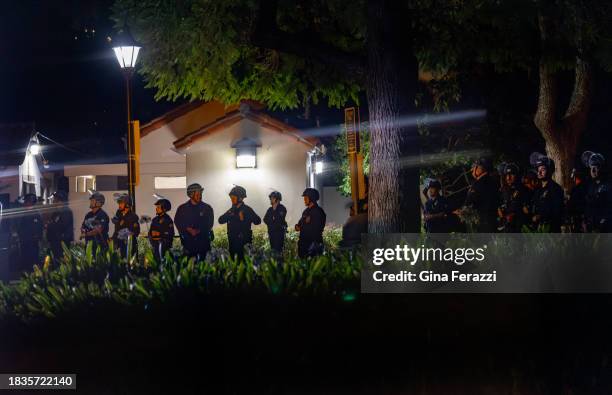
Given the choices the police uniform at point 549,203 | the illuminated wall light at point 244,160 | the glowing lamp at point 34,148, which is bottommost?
the police uniform at point 549,203

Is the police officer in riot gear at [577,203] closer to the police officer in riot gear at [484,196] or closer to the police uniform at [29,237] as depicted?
the police officer in riot gear at [484,196]

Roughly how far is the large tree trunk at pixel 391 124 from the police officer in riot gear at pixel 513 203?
333cm

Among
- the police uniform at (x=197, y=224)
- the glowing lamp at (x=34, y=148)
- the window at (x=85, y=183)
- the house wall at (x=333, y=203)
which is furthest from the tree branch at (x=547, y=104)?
the glowing lamp at (x=34, y=148)

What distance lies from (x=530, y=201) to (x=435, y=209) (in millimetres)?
1487

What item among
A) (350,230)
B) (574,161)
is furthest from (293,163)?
(350,230)

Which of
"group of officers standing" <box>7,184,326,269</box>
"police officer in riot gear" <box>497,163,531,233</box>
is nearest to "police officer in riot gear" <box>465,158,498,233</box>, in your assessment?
"police officer in riot gear" <box>497,163,531,233</box>

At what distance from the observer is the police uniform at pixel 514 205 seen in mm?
12557

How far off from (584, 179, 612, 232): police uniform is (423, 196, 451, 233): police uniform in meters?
2.15

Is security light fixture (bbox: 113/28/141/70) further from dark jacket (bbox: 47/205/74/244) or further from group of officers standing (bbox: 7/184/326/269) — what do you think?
dark jacket (bbox: 47/205/74/244)

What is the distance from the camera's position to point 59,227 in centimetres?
1802

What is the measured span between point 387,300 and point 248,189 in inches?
781

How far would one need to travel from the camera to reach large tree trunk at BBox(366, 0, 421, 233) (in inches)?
366

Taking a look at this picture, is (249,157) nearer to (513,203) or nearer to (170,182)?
(170,182)

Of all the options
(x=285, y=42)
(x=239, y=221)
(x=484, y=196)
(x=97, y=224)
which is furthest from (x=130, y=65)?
(x=484, y=196)
